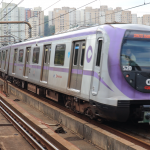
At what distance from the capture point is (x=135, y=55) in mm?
7629

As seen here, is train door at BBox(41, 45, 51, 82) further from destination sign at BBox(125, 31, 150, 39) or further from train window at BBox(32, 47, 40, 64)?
destination sign at BBox(125, 31, 150, 39)

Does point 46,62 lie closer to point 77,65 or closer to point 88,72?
point 77,65

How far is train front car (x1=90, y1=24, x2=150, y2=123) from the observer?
24.0ft

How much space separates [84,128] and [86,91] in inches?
45.6

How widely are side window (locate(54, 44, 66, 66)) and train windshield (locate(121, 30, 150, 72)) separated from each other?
3.41m

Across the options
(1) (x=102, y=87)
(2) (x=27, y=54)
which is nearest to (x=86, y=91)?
(1) (x=102, y=87)

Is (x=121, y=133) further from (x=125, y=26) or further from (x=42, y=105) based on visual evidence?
(x=42, y=105)

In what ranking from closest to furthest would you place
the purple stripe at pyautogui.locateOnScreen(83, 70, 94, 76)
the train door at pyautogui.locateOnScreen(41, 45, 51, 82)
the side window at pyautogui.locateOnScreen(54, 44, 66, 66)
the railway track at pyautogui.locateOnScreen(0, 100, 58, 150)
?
the railway track at pyautogui.locateOnScreen(0, 100, 58, 150) → the purple stripe at pyautogui.locateOnScreen(83, 70, 94, 76) → the side window at pyautogui.locateOnScreen(54, 44, 66, 66) → the train door at pyautogui.locateOnScreen(41, 45, 51, 82)

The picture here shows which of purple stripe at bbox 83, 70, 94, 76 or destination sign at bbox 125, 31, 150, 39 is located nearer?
destination sign at bbox 125, 31, 150, 39

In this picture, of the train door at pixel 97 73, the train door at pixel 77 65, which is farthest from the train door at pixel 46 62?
the train door at pixel 97 73

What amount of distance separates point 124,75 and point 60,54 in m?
4.01

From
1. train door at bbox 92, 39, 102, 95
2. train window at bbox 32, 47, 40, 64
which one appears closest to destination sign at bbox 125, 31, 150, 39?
train door at bbox 92, 39, 102, 95

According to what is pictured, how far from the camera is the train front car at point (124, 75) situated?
24.0 ft

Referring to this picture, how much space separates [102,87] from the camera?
7.48 m
